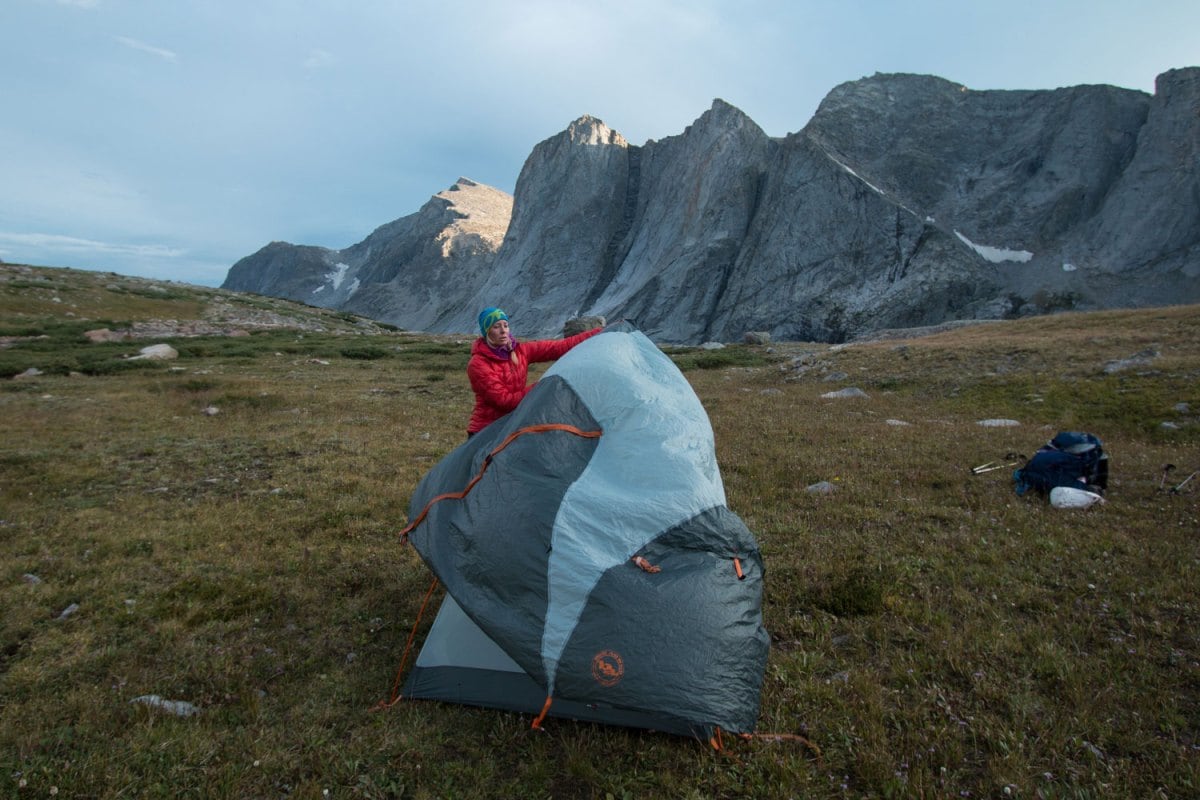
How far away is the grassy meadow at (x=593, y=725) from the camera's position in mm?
4520

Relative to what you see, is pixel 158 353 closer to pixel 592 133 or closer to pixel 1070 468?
pixel 1070 468

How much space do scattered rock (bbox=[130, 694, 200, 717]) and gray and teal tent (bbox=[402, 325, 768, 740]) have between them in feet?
6.12

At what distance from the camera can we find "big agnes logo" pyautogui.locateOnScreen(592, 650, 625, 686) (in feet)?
15.0

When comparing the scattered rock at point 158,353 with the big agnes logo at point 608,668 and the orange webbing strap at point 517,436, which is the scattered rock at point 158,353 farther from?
the big agnes logo at point 608,668

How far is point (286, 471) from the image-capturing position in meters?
12.3

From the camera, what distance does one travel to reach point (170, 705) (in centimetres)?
527

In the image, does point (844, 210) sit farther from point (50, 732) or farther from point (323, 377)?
point (50, 732)

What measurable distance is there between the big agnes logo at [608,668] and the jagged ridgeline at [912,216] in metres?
75.1

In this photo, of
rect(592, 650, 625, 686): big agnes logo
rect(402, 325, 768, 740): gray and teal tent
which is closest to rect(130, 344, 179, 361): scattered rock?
rect(402, 325, 768, 740): gray and teal tent

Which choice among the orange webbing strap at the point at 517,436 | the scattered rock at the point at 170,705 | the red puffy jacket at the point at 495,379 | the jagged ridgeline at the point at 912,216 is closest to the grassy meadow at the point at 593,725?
the scattered rock at the point at 170,705

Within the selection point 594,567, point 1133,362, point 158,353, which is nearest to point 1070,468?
point 594,567

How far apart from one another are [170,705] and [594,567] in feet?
13.2

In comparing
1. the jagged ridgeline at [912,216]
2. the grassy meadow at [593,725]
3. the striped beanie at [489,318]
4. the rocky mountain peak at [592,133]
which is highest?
the rocky mountain peak at [592,133]

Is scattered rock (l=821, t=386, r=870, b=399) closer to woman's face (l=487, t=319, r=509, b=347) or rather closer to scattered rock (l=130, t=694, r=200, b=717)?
woman's face (l=487, t=319, r=509, b=347)
